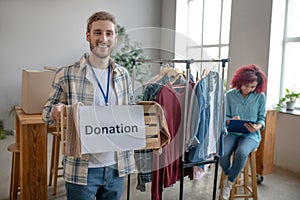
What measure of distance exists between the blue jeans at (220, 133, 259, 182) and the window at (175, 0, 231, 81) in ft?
5.62

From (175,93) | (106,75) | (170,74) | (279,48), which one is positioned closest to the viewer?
(106,75)

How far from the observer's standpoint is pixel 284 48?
11.9ft

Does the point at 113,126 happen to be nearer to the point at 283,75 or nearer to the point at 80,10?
the point at 283,75

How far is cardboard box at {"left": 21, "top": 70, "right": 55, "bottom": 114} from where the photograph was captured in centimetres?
211

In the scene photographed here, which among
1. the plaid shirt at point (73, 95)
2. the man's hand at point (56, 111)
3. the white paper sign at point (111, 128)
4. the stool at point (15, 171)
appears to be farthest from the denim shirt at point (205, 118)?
the stool at point (15, 171)

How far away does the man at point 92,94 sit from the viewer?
4.03ft

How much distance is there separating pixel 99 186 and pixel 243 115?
168 cm

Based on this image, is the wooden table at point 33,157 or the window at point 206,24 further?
the window at point 206,24

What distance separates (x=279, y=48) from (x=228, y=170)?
1.83 m

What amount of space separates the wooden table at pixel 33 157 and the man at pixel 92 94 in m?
0.88

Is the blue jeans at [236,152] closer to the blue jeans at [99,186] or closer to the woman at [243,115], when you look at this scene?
the woman at [243,115]

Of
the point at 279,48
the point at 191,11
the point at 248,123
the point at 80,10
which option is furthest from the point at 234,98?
the point at 80,10

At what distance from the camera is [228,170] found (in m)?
2.53

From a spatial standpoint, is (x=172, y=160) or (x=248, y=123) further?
(x=248, y=123)
